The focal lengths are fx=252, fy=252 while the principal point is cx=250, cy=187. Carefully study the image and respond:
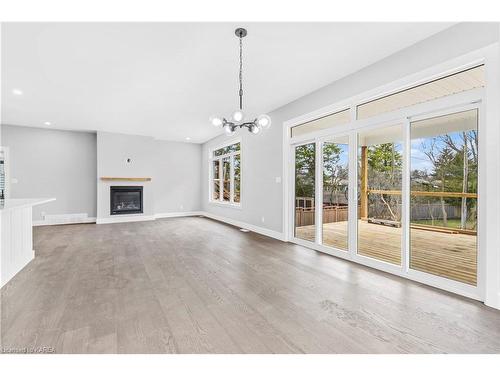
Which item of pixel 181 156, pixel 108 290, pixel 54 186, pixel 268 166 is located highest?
pixel 181 156

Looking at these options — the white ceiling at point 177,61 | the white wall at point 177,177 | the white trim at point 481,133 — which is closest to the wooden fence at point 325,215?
the white trim at point 481,133

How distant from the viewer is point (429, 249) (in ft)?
10.6

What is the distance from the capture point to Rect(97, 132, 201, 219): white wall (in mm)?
7590

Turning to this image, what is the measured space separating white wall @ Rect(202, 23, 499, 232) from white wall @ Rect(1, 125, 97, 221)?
3.79 meters

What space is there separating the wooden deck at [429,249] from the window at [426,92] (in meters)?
1.58

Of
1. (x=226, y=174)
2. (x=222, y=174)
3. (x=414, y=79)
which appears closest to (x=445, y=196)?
(x=414, y=79)
